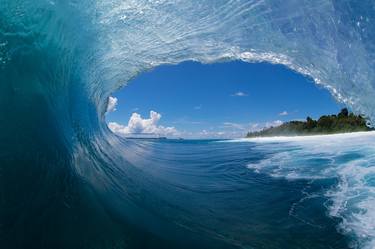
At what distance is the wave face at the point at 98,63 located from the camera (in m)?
3.66

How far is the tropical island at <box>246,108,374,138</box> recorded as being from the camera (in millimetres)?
46412

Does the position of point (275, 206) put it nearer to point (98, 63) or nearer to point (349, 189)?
point (349, 189)

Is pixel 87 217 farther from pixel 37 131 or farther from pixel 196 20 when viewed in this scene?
pixel 196 20

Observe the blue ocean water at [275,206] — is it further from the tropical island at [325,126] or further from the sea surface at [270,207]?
the tropical island at [325,126]

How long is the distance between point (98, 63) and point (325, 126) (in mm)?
51950

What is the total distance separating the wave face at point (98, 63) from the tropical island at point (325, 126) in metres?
42.0

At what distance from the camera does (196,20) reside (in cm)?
598

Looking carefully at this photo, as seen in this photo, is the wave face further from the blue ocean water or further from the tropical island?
the tropical island

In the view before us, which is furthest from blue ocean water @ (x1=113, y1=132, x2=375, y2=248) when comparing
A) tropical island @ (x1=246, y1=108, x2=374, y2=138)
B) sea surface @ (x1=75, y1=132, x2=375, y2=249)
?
tropical island @ (x1=246, y1=108, x2=374, y2=138)

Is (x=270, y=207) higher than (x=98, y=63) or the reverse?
the reverse

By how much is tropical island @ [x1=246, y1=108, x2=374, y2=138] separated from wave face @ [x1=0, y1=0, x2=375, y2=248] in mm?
41985

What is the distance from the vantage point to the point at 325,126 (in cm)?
5372

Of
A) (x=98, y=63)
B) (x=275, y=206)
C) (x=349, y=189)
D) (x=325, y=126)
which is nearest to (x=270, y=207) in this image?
(x=275, y=206)

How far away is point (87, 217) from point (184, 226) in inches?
46.7
